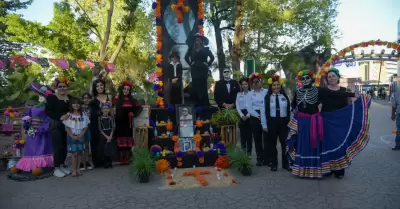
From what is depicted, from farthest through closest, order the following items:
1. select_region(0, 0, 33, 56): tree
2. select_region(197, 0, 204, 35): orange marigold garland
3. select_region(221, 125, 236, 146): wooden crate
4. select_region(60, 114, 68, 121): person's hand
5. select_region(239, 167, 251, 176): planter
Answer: select_region(0, 0, 33, 56): tree
select_region(197, 0, 204, 35): orange marigold garland
select_region(221, 125, 236, 146): wooden crate
select_region(60, 114, 68, 121): person's hand
select_region(239, 167, 251, 176): planter

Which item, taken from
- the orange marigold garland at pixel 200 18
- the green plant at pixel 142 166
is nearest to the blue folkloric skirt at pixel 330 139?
the green plant at pixel 142 166

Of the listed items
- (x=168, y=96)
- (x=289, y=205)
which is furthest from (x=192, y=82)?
(x=289, y=205)

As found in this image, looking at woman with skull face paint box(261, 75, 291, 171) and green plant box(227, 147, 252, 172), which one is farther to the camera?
woman with skull face paint box(261, 75, 291, 171)

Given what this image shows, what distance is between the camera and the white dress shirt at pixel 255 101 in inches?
239

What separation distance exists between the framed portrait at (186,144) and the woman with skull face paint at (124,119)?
1.16 meters

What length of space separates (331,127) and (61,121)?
5.03 m

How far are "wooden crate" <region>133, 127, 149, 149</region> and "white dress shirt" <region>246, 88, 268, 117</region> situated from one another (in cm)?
232

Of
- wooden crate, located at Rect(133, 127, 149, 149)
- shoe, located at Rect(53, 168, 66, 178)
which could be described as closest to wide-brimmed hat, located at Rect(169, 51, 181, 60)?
wooden crate, located at Rect(133, 127, 149, 149)

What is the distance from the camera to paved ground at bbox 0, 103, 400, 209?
4160 mm

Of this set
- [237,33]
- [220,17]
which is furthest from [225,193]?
[220,17]

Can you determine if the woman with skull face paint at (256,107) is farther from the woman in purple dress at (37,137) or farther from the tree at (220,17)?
the tree at (220,17)

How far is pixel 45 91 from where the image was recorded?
19.5ft

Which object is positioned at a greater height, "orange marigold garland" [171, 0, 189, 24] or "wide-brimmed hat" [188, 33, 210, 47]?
"orange marigold garland" [171, 0, 189, 24]

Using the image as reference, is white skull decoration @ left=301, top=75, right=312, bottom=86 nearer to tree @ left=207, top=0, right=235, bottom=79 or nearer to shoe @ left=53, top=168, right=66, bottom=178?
shoe @ left=53, top=168, right=66, bottom=178
